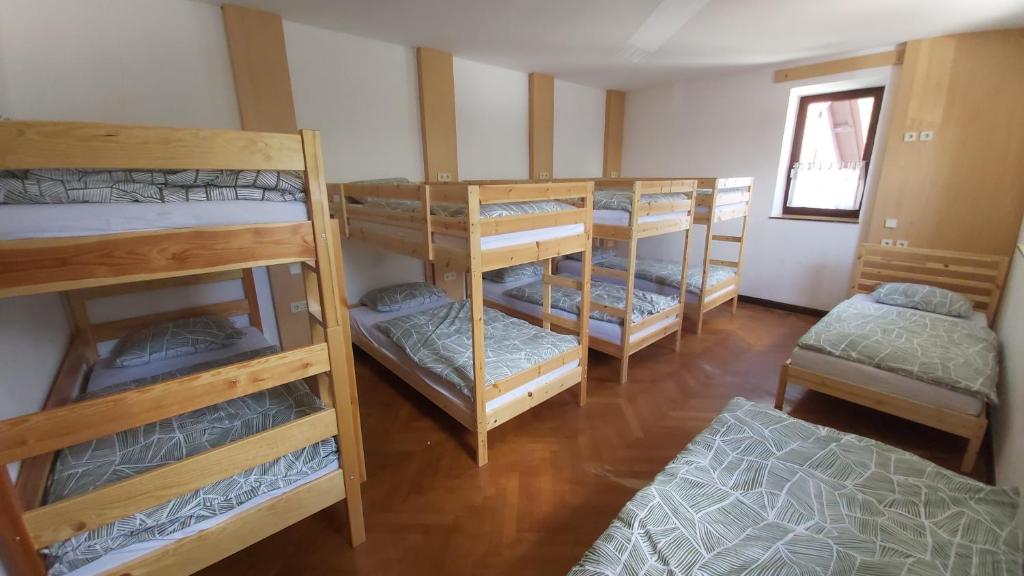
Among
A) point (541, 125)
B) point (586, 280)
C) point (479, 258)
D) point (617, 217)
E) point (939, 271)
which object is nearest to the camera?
point (479, 258)

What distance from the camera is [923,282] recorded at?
3.42m

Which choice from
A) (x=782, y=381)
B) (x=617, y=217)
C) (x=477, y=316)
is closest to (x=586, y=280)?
(x=617, y=217)

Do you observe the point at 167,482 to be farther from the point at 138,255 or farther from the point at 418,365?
the point at 418,365

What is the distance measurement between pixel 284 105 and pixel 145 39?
0.78 meters

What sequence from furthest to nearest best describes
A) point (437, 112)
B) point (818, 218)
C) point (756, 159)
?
point (756, 159)
point (818, 218)
point (437, 112)

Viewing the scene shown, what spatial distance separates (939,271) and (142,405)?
5.22 metres

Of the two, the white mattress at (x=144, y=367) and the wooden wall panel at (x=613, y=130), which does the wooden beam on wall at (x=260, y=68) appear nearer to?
the white mattress at (x=144, y=367)

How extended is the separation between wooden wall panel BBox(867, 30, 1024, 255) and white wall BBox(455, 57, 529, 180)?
3.45 m

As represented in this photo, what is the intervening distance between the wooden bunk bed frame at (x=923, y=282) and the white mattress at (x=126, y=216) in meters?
2.91

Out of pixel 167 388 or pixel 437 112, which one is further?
pixel 437 112

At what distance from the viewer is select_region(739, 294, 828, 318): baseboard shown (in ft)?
14.1

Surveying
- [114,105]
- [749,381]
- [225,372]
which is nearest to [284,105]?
[114,105]

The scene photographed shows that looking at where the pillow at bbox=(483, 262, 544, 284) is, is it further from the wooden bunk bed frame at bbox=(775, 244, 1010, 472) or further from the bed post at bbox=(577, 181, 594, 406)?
the wooden bunk bed frame at bbox=(775, 244, 1010, 472)

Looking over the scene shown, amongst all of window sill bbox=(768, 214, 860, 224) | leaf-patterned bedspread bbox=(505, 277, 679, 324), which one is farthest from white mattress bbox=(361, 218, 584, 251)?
window sill bbox=(768, 214, 860, 224)
